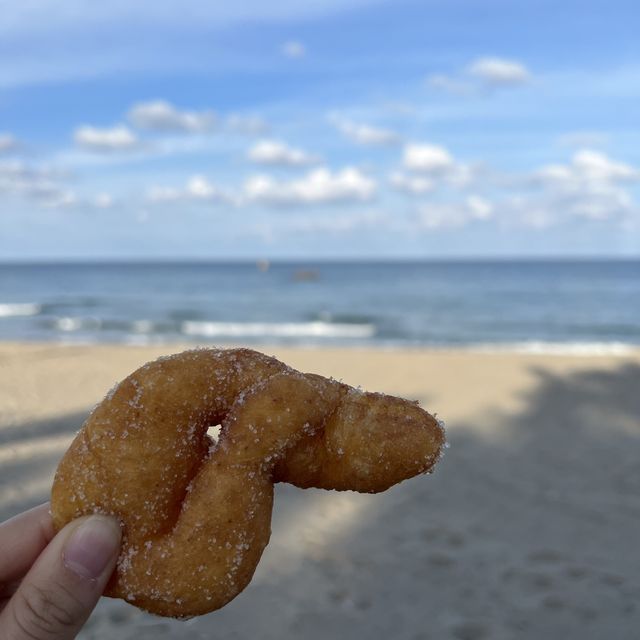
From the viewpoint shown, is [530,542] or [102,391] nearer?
[530,542]

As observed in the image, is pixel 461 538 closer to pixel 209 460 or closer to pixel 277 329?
pixel 209 460

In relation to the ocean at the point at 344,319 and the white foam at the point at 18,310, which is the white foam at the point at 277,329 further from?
the white foam at the point at 18,310

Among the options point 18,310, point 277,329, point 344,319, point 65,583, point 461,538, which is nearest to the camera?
point 65,583

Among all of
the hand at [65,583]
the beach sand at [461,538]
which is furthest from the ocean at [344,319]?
the hand at [65,583]

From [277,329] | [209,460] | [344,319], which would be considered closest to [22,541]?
[209,460]

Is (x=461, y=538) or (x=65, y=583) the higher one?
(x=65, y=583)

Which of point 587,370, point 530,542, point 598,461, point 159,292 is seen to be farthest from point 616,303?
point 530,542

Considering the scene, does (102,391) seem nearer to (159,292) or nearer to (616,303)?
(616,303)
